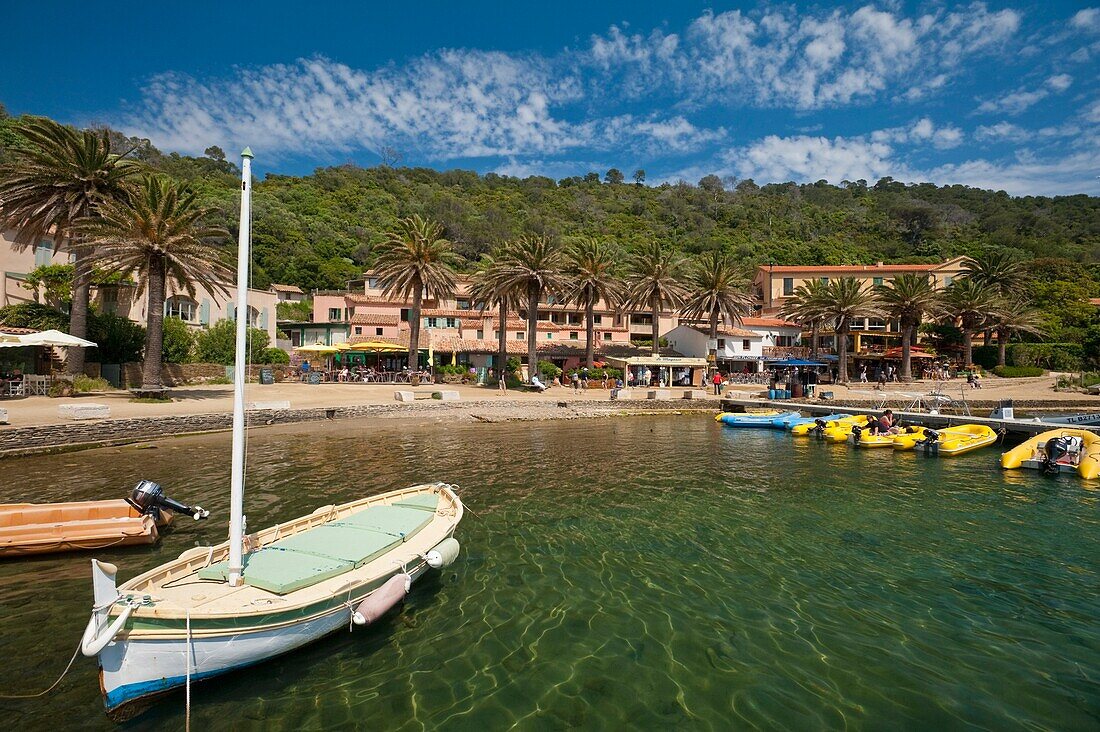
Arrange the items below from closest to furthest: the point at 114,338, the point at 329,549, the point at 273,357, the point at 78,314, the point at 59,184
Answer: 1. the point at 329,549
2. the point at 59,184
3. the point at 78,314
4. the point at 114,338
5. the point at 273,357

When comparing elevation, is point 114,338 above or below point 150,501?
above

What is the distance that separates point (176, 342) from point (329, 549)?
3803cm

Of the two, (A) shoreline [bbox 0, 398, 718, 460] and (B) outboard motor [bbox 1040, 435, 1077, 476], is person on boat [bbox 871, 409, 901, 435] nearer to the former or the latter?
(B) outboard motor [bbox 1040, 435, 1077, 476]

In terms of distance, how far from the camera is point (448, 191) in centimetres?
12225

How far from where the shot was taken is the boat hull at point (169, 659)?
603 cm

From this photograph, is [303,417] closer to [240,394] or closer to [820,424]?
[240,394]

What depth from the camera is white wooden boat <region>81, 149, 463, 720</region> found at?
6.06 metres

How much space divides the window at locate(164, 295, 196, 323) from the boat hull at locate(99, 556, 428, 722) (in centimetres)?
4254

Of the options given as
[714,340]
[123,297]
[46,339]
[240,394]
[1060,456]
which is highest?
[123,297]

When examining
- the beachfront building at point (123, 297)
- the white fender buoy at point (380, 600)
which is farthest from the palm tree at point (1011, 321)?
the beachfront building at point (123, 297)

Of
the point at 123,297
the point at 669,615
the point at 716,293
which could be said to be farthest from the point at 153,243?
the point at 716,293

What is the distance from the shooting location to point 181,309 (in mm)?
42500

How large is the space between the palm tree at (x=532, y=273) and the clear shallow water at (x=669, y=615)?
27981 mm

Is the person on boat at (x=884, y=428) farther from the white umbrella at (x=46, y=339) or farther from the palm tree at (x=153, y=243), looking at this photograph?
the white umbrella at (x=46, y=339)
